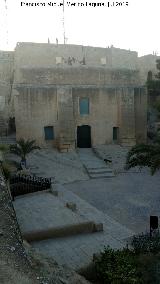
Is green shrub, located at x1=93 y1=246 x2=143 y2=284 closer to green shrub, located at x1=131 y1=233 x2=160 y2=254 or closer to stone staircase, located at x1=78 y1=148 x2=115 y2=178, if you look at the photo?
green shrub, located at x1=131 y1=233 x2=160 y2=254

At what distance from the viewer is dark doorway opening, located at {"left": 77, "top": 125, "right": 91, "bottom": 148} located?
25.3m

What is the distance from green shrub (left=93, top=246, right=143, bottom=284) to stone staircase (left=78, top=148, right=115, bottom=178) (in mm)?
11235

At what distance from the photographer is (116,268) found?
26.3 feet

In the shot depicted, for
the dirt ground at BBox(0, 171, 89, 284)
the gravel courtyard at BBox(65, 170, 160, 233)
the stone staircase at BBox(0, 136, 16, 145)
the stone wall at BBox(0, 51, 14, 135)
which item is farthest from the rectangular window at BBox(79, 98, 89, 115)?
the dirt ground at BBox(0, 171, 89, 284)

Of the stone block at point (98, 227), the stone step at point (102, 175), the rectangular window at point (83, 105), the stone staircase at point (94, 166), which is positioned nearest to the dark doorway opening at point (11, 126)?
the rectangular window at point (83, 105)

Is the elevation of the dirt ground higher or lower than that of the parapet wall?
lower

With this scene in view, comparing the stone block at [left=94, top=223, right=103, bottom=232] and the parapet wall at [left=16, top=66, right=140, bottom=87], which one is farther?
the parapet wall at [left=16, top=66, right=140, bottom=87]

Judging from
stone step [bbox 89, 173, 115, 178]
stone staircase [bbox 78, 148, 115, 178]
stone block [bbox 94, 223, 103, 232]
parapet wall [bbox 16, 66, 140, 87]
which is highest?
parapet wall [bbox 16, 66, 140, 87]

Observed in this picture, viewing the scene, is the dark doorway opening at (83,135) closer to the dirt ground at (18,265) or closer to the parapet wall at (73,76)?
the parapet wall at (73,76)

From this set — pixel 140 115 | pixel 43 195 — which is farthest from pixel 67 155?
pixel 43 195

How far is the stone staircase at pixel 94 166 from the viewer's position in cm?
2020

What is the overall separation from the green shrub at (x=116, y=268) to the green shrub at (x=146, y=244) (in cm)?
73

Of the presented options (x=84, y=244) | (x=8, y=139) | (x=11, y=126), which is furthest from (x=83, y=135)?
(x=84, y=244)

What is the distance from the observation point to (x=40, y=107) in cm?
2412
